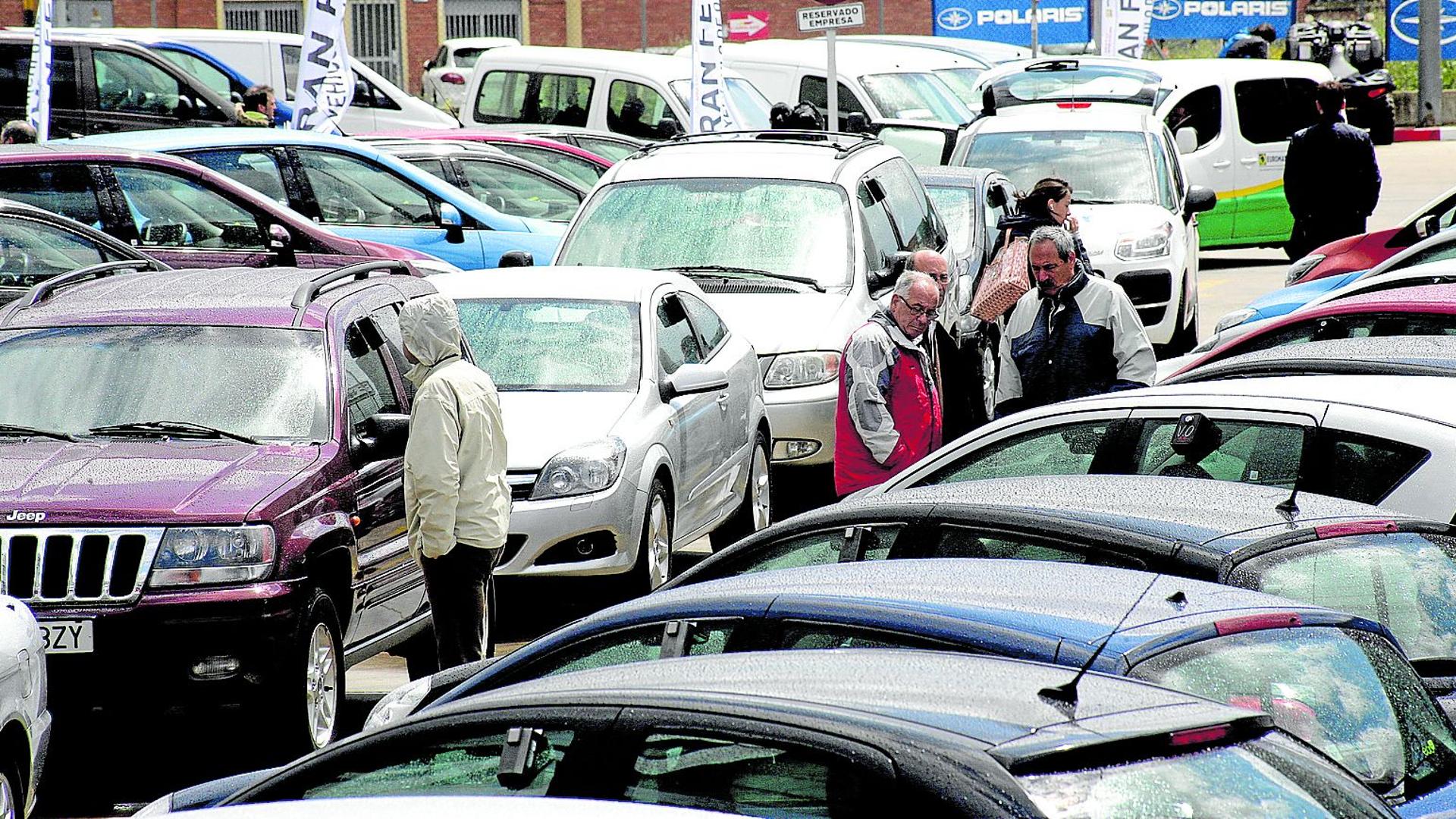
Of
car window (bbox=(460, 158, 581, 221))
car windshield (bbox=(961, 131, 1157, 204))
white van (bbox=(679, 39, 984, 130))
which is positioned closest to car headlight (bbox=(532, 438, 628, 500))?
car window (bbox=(460, 158, 581, 221))

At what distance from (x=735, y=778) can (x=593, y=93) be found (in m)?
19.5

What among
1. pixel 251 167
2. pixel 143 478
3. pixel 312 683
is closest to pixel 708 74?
pixel 251 167

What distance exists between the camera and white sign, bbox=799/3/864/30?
16.1m

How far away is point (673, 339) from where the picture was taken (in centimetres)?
971

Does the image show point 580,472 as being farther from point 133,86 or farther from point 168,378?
point 133,86

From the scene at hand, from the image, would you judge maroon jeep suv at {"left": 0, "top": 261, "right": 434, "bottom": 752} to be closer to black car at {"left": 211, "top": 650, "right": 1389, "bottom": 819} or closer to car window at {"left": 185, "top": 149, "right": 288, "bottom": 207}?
black car at {"left": 211, "top": 650, "right": 1389, "bottom": 819}

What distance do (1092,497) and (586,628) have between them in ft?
4.99

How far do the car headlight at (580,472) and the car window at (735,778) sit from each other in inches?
220

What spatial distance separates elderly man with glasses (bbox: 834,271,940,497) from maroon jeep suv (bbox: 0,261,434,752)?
1.90 m

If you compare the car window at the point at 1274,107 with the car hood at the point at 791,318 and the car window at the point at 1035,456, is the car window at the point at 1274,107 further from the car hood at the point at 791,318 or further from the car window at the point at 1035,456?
the car window at the point at 1035,456

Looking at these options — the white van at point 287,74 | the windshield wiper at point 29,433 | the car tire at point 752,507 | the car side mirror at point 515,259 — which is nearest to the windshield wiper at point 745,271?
the car side mirror at point 515,259

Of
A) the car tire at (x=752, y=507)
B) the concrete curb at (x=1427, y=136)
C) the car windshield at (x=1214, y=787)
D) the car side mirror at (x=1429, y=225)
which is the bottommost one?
the car tire at (x=752, y=507)

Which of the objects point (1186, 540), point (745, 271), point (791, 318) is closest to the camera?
point (1186, 540)

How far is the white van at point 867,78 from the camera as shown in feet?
74.4
